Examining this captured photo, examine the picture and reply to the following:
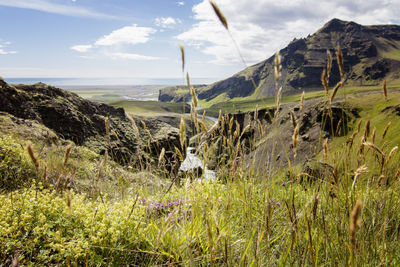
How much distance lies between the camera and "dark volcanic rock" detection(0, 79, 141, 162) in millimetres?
12430

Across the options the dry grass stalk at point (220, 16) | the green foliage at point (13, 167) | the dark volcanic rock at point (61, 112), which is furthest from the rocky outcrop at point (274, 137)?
the dark volcanic rock at point (61, 112)

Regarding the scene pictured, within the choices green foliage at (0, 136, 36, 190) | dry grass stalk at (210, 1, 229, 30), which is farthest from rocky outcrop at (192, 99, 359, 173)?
green foliage at (0, 136, 36, 190)

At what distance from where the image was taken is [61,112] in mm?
15547

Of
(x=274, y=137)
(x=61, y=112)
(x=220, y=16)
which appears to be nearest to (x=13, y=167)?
(x=220, y=16)

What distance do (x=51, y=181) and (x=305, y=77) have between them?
222251 mm

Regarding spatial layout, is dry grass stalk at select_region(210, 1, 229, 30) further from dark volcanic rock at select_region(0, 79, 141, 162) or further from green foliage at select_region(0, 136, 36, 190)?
dark volcanic rock at select_region(0, 79, 141, 162)

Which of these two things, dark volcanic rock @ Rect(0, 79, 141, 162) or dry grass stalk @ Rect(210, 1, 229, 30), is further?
dark volcanic rock @ Rect(0, 79, 141, 162)

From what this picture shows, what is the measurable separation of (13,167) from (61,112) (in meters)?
12.7

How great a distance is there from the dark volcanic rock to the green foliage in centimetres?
615

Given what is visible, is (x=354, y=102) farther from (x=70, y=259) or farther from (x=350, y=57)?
(x=350, y=57)

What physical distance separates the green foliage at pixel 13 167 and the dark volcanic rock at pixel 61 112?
242 inches

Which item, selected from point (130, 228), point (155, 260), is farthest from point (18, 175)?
point (155, 260)

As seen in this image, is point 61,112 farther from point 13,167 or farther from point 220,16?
point 220,16

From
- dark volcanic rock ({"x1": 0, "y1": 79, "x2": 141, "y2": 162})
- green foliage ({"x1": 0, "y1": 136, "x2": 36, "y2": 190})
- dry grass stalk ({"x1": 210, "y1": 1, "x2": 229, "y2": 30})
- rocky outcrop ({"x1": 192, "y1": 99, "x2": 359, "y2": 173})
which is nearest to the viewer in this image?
dry grass stalk ({"x1": 210, "y1": 1, "x2": 229, "y2": 30})
